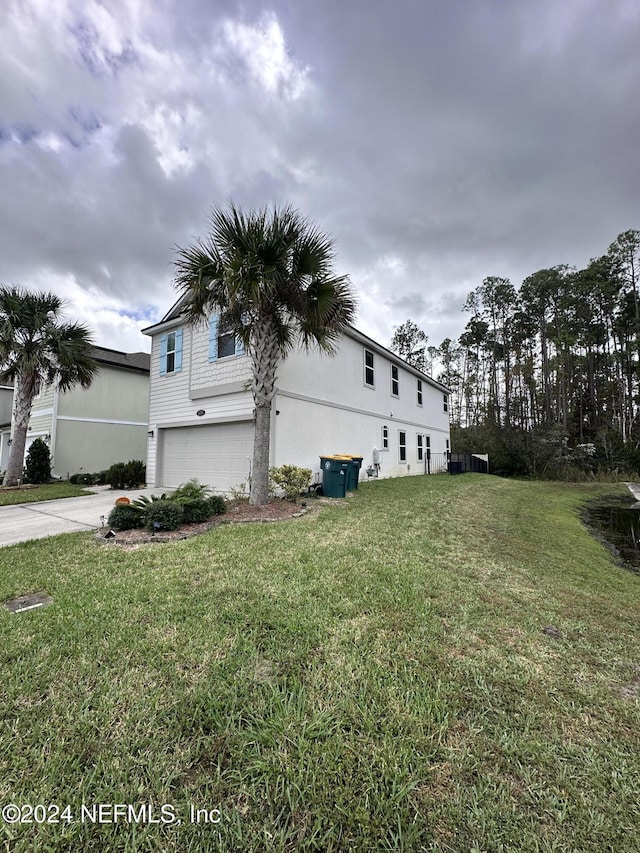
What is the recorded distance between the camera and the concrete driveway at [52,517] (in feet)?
18.7

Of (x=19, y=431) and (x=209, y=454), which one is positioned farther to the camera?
(x=19, y=431)

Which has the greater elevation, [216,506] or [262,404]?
[262,404]

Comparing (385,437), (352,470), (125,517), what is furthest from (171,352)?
(385,437)

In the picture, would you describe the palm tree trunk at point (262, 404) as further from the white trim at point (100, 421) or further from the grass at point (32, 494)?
the white trim at point (100, 421)

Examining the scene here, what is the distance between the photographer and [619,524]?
904cm

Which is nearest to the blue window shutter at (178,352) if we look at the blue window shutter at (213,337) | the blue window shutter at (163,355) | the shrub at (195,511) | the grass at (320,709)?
the blue window shutter at (163,355)

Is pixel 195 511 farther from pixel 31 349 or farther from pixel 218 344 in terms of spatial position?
pixel 31 349

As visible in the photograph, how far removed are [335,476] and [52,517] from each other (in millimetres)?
6350

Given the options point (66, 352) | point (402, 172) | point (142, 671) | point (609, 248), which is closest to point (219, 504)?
point (142, 671)

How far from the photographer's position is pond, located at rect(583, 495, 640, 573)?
251 inches

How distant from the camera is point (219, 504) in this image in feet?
21.8

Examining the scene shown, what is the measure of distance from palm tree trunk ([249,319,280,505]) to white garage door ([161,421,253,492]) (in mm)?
2105

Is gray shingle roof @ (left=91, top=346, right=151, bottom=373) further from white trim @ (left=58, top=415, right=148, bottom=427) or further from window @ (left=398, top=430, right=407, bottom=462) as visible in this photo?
window @ (left=398, top=430, right=407, bottom=462)

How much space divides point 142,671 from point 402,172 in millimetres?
14131
